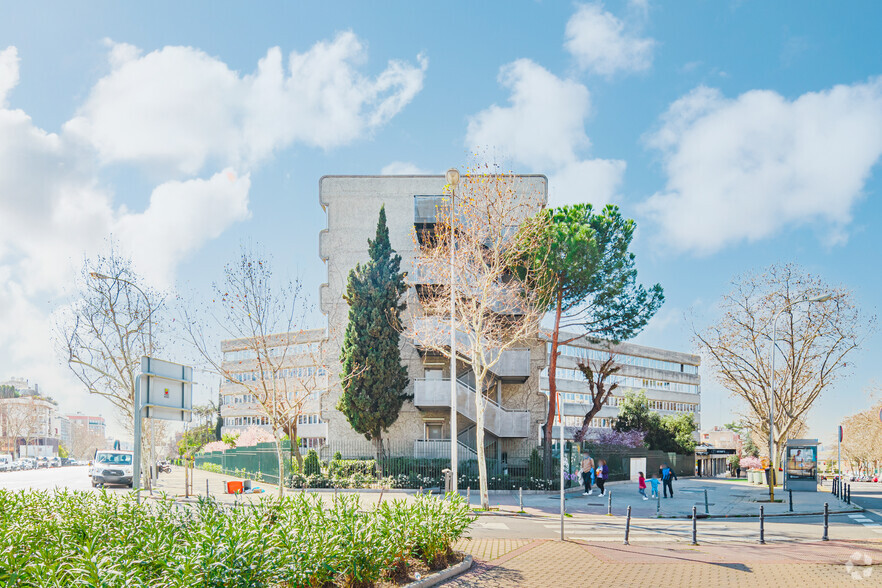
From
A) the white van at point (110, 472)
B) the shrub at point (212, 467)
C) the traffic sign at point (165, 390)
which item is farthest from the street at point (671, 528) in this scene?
the shrub at point (212, 467)

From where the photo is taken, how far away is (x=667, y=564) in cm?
1306

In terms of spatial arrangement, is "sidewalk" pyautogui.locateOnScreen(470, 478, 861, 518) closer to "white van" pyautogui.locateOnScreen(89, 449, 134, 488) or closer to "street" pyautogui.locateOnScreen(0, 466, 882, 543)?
"street" pyautogui.locateOnScreen(0, 466, 882, 543)

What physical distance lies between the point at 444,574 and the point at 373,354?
22.1 m

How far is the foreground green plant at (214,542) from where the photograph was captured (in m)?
7.14

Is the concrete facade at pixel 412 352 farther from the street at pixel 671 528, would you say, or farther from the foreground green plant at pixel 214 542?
the foreground green plant at pixel 214 542

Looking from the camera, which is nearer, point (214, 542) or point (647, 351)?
point (214, 542)

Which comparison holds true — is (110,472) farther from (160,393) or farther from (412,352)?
(160,393)

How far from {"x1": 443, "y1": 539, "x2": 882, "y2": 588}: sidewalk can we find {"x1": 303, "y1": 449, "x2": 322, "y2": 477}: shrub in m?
17.7

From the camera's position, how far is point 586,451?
36000 mm

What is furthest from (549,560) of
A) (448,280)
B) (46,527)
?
(448,280)

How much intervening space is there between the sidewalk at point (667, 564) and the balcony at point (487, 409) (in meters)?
17.4

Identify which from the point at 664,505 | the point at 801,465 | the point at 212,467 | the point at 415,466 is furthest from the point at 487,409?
the point at 212,467

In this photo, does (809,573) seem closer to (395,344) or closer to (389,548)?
(389,548)

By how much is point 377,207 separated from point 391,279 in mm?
5867
